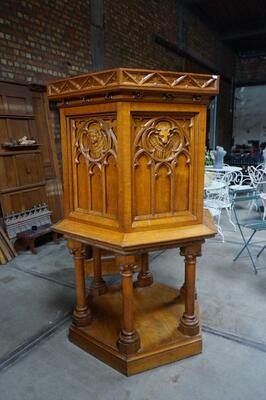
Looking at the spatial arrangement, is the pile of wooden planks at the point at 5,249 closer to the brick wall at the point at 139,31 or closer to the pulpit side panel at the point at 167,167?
the pulpit side panel at the point at 167,167

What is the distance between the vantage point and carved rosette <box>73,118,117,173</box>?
4.79 feet

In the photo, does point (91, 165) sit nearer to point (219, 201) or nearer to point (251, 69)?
point (219, 201)

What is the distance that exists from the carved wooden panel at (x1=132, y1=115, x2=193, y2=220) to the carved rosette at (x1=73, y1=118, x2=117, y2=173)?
12cm

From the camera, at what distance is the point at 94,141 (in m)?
1.53

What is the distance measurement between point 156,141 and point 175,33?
682 cm

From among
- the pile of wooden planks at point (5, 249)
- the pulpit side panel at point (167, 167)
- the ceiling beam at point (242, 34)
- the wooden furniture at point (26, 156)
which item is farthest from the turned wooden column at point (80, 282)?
the ceiling beam at point (242, 34)

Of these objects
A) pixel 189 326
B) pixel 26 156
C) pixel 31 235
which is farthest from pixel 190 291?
pixel 26 156

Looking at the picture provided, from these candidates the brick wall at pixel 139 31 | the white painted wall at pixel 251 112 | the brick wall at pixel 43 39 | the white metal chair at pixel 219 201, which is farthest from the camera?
the white painted wall at pixel 251 112

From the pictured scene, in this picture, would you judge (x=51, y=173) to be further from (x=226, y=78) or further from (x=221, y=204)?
(x=226, y=78)

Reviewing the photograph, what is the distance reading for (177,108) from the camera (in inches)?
56.9

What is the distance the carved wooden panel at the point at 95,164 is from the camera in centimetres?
147

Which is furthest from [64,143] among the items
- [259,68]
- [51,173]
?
[259,68]

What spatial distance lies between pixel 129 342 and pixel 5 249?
2.08 metres

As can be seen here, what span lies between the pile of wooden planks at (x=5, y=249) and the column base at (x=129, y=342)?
6.40 feet
